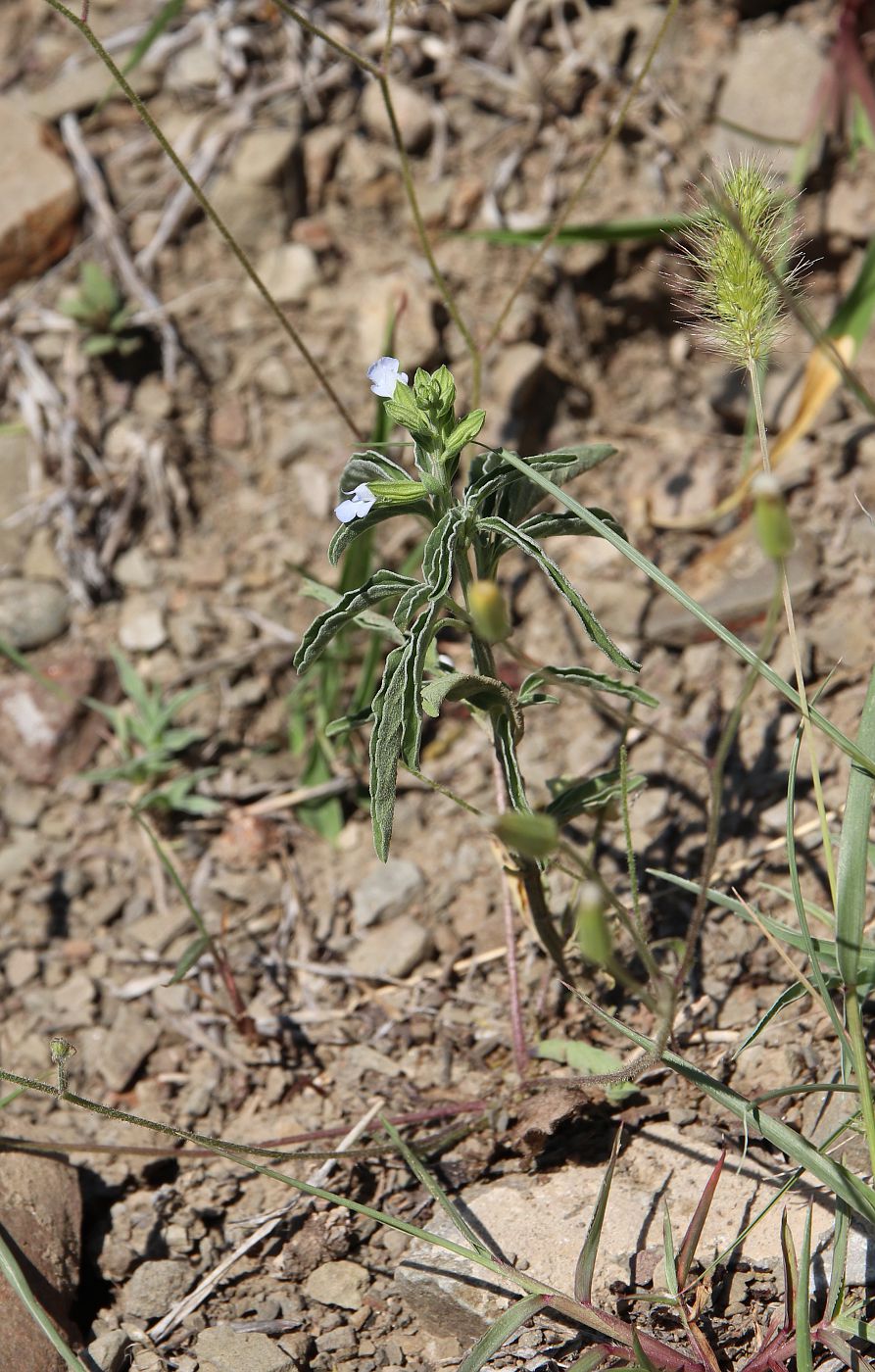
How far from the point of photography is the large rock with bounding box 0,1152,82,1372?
6.11ft

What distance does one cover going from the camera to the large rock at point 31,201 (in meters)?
3.43

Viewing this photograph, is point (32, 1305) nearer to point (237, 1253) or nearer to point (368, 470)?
point (237, 1253)

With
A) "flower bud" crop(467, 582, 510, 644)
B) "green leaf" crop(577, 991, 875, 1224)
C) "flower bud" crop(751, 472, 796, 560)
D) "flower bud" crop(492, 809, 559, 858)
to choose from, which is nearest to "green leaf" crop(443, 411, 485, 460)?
"flower bud" crop(467, 582, 510, 644)

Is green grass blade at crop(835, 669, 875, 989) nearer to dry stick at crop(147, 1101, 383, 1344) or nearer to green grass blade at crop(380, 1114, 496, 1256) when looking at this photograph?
green grass blade at crop(380, 1114, 496, 1256)

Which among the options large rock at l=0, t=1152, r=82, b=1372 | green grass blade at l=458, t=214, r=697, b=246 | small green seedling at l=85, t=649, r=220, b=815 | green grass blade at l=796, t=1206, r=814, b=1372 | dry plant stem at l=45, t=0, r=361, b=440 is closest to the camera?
green grass blade at l=796, t=1206, r=814, b=1372

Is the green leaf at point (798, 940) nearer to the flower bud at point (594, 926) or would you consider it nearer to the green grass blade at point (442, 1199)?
the flower bud at point (594, 926)

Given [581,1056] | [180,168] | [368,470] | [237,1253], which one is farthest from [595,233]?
[237,1253]

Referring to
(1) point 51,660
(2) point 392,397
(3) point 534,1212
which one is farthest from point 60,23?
(3) point 534,1212

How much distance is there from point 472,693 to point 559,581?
26 centimetres

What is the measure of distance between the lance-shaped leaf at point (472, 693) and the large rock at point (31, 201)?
2368 mm

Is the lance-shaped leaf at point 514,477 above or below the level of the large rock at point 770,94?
below

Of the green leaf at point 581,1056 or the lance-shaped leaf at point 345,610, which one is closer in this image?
the lance-shaped leaf at point 345,610

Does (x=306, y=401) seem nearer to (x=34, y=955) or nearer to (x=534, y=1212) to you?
(x=34, y=955)

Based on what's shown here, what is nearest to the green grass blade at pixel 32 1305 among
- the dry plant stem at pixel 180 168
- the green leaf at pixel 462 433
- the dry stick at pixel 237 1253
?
the dry stick at pixel 237 1253
